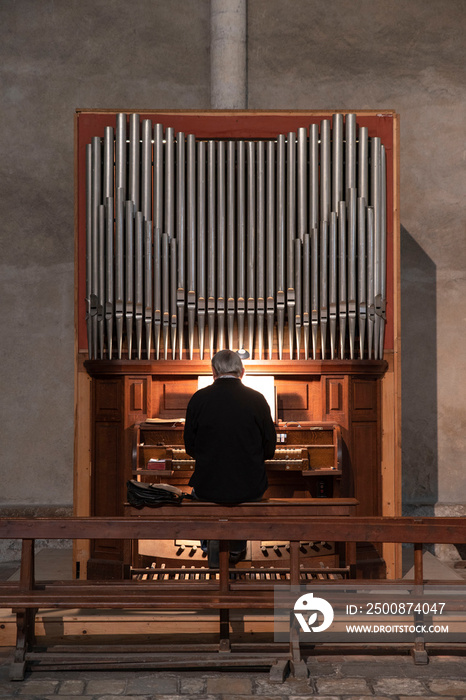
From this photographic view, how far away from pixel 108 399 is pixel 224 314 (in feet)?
4.14

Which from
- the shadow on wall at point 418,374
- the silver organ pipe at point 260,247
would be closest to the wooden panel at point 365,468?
the silver organ pipe at point 260,247

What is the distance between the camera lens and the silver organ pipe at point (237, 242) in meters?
7.15

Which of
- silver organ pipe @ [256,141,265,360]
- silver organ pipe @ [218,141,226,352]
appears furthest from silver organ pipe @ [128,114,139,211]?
silver organ pipe @ [256,141,265,360]

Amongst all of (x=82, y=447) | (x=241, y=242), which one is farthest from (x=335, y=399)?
(x=82, y=447)

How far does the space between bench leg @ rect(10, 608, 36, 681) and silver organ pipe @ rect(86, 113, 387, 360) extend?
8.54 feet

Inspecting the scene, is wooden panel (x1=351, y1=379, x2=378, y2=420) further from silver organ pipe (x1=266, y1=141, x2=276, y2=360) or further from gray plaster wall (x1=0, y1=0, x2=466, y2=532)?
gray plaster wall (x1=0, y1=0, x2=466, y2=532)

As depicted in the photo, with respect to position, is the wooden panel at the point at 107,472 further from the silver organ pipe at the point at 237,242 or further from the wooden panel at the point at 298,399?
the wooden panel at the point at 298,399

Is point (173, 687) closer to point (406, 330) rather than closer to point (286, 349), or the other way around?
point (286, 349)

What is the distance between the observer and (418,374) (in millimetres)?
9625

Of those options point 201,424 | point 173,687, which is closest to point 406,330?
point 201,424

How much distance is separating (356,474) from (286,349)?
125cm

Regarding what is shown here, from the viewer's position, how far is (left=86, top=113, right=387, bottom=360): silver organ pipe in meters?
7.15

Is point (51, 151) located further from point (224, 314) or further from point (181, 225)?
point (224, 314)

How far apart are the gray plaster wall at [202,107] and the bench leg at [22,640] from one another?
14.2ft
